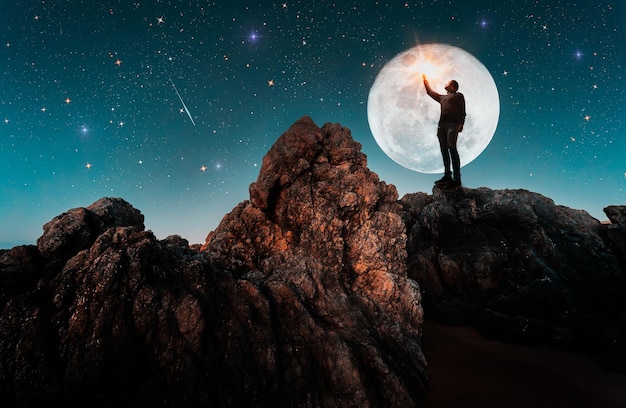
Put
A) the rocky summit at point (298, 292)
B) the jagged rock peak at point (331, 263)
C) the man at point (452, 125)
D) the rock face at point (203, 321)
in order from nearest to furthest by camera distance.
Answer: the rock face at point (203, 321), the rocky summit at point (298, 292), the jagged rock peak at point (331, 263), the man at point (452, 125)

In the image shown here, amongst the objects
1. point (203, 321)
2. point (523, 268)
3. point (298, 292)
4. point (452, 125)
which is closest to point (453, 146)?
point (452, 125)

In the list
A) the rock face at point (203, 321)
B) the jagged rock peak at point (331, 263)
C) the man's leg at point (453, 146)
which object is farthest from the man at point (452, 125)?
the rock face at point (203, 321)

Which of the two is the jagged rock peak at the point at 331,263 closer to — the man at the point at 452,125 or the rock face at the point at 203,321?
the rock face at the point at 203,321

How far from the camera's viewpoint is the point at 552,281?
27.7ft

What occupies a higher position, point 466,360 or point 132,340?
point 132,340

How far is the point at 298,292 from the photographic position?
18.9 ft

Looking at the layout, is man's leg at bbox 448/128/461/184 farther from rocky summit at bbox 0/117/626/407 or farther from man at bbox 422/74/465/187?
rocky summit at bbox 0/117/626/407

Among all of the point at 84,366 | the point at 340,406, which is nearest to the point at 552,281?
the point at 340,406

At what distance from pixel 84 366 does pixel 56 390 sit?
0.33 meters

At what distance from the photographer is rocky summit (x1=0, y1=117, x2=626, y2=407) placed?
3896mm

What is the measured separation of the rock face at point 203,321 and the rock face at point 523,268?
331 cm

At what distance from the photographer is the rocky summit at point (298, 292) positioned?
3896 millimetres

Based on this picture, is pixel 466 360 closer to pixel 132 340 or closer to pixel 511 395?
pixel 511 395

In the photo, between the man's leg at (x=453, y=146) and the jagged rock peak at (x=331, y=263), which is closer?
the jagged rock peak at (x=331, y=263)
